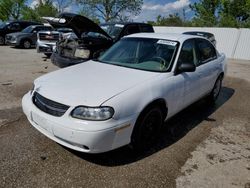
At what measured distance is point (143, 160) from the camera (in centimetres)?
312

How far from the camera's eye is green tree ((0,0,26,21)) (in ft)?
122

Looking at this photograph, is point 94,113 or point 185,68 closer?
point 94,113

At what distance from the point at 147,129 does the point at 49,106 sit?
134 centimetres

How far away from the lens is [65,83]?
320 cm

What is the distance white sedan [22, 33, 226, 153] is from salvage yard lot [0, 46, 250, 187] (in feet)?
1.01

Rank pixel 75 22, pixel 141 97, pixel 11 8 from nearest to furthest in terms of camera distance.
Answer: pixel 141 97 → pixel 75 22 → pixel 11 8

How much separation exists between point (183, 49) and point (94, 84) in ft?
5.65

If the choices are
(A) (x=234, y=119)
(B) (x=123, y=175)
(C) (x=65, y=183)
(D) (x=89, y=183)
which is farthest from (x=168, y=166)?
(A) (x=234, y=119)

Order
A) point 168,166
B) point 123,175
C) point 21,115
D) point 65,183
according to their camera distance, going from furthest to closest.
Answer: point 21,115 → point 168,166 → point 123,175 → point 65,183

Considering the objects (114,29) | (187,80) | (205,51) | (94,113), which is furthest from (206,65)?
(114,29)

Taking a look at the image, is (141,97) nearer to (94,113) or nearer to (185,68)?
(94,113)

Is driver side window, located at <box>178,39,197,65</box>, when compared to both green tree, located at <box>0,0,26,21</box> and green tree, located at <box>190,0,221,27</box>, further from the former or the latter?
green tree, located at <box>0,0,26,21</box>

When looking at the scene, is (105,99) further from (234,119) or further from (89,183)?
(234,119)

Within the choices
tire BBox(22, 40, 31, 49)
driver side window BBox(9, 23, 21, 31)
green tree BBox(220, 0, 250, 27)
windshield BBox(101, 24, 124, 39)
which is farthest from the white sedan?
green tree BBox(220, 0, 250, 27)
